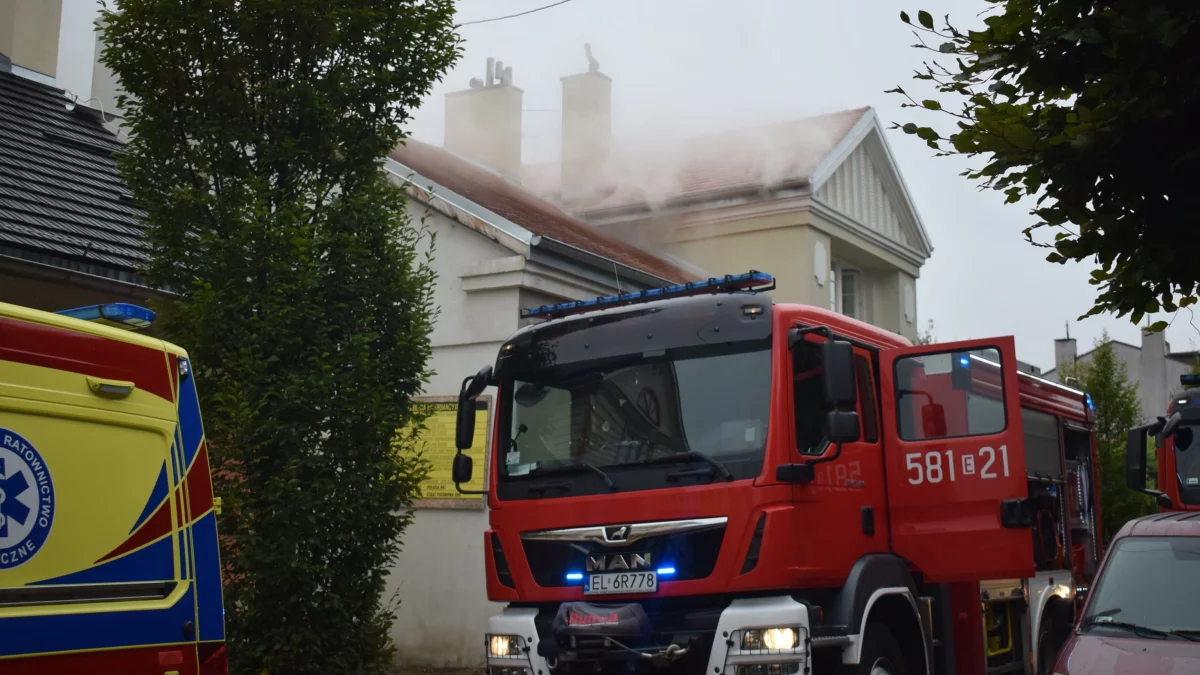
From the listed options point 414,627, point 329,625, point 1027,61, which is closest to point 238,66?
point 329,625

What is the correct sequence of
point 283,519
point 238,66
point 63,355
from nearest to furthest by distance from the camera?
point 63,355 → point 283,519 → point 238,66

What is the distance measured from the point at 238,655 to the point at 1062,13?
19.1 ft

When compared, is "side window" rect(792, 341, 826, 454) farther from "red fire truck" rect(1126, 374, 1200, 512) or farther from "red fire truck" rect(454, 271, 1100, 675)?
"red fire truck" rect(1126, 374, 1200, 512)

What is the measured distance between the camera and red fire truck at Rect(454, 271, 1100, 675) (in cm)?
679

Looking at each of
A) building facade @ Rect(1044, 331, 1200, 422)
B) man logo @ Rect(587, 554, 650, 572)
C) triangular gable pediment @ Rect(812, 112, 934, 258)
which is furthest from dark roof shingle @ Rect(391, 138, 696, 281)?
building facade @ Rect(1044, 331, 1200, 422)

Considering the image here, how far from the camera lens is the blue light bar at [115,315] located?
514cm

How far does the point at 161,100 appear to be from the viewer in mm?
8141

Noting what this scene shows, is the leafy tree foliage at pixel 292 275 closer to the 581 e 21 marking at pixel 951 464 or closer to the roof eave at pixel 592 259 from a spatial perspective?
the 581 e 21 marking at pixel 951 464

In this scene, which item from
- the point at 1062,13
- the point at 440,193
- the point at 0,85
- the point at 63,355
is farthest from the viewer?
the point at 440,193

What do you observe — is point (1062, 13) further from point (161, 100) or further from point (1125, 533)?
Result: point (161, 100)

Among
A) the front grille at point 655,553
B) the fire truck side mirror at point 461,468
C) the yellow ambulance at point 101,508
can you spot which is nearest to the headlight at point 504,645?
the front grille at point 655,553

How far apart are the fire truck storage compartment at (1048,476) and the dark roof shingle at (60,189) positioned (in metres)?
7.02

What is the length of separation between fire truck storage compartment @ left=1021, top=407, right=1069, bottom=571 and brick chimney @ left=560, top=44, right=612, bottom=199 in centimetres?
1385

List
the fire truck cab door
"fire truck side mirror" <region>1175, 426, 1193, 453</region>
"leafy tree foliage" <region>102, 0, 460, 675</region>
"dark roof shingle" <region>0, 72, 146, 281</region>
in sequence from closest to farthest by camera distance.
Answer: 1. "leafy tree foliage" <region>102, 0, 460, 675</region>
2. the fire truck cab door
3. "dark roof shingle" <region>0, 72, 146, 281</region>
4. "fire truck side mirror" <region>1175, 426, 1193, 453</region>
